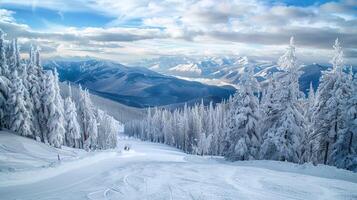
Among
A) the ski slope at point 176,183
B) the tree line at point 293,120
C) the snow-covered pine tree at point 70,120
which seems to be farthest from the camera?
the snow-covered pine tree at point 70,120

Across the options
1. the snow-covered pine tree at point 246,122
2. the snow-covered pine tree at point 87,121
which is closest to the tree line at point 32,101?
the snow-covered pine tree at point 87,121

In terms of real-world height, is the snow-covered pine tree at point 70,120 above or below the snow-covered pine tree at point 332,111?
below

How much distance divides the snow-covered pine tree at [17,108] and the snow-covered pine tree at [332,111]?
38199 millimetres

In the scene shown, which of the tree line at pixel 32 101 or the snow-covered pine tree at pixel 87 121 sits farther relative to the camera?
the snow-covered pine tree at pixel 87 121

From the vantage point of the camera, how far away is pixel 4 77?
46844 millimetres

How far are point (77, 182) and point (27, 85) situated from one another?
114 ft

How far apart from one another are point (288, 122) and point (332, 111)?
521 centimetres

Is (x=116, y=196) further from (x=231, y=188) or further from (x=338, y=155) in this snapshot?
(x=338, y=155)

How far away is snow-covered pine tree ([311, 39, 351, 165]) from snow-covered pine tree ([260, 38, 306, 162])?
2431 millimetres

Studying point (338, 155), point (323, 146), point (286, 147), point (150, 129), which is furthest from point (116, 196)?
point (150, 129)

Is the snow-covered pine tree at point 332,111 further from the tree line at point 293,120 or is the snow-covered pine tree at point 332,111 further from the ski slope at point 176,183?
the ski slope at point 176,183

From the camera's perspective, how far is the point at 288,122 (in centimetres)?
3625

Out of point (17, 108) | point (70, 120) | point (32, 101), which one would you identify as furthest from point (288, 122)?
point (70, 120)

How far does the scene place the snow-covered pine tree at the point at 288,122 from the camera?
119 feet
